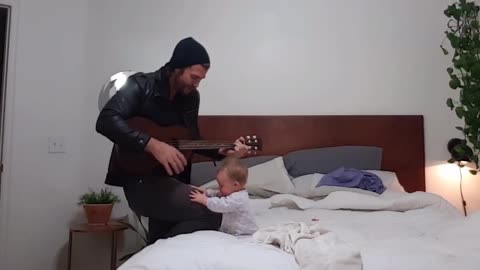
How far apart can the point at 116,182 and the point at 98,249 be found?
1638 millimetres

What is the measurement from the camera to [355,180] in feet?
8.00

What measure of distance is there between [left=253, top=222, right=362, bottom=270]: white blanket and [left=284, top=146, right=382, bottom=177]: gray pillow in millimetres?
1484

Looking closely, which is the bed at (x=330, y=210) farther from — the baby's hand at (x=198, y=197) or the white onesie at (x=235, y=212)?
the baby's hand at (x=198, y=197)

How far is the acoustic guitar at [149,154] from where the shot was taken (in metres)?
1.50

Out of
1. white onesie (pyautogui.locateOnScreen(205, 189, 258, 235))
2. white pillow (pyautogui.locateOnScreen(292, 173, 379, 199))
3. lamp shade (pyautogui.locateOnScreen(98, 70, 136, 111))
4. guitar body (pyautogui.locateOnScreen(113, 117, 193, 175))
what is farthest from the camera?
lamp shade (pyautogui.locateOnScreen(98, 70, 136, 111))

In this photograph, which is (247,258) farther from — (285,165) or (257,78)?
(257,78)

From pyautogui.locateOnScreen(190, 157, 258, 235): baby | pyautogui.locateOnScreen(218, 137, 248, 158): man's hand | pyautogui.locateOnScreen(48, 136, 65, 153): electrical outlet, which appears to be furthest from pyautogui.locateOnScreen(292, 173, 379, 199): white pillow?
pyautogui.locateOnScreen(48, 136, 65, 153): electrical outlet

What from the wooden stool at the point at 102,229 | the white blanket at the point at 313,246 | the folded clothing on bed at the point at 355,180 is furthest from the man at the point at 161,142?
the wooden stool at the point at 102,229

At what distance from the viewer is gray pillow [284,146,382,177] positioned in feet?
9.12

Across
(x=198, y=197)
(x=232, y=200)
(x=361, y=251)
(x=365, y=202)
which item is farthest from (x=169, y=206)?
(x=365, y=202)

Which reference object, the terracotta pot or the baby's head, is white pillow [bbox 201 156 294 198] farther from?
the baby's head

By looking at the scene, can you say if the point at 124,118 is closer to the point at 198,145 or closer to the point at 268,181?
the point at 198,145

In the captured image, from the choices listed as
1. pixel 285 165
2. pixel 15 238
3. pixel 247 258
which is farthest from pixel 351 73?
pixel 15 238

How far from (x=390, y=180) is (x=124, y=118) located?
1841 millimetres
